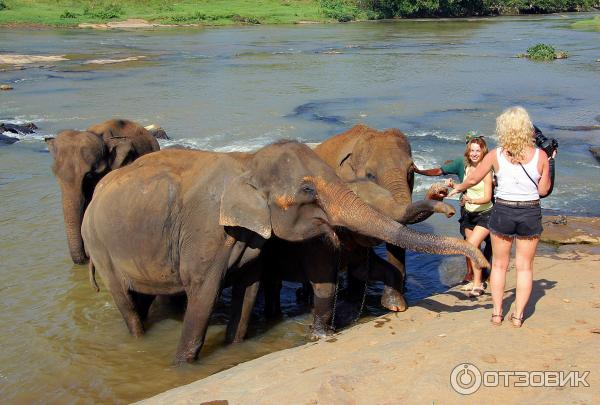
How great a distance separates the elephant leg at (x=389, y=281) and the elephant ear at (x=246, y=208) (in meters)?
1.61

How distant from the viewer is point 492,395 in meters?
4.57

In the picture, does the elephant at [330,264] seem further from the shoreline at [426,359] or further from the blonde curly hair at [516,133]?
the blonde curly hair at [516,133]

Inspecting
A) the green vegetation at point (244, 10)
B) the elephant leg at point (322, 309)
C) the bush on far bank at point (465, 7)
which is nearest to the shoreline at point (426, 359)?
the elephant leg at point (322, 309)

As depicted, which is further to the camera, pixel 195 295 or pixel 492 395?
pixel 195 295

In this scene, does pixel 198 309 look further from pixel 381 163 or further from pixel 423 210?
pixel 381 163

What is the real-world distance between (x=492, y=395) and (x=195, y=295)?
260cm

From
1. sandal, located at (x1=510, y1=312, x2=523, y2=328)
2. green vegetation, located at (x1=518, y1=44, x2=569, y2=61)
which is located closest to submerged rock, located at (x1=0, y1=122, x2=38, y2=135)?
sandal, located at (x1=510, y1=312, x2=523, y2=328)

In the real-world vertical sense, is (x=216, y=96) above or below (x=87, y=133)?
below

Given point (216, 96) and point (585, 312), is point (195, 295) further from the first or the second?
point (216, 96)

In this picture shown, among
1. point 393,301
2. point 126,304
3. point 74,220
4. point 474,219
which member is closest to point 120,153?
point 74,220

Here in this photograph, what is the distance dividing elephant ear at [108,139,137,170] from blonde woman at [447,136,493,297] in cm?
436

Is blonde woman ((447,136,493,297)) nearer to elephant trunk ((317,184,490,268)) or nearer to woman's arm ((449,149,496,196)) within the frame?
woman's arm ((449,149,496,196))

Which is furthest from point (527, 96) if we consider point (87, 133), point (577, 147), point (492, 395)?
point (492, 395)

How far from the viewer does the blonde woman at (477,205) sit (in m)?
6.91
